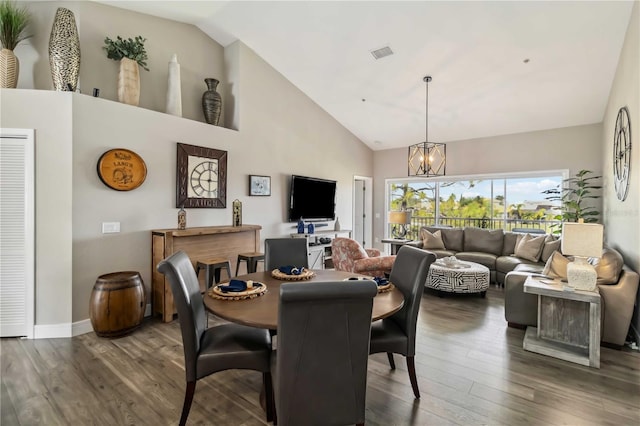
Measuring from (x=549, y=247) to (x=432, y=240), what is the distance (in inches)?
75.6

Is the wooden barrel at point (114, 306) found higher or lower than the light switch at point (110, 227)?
lower

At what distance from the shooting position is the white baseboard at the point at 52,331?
3.15m

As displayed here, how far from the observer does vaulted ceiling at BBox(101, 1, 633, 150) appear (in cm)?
364

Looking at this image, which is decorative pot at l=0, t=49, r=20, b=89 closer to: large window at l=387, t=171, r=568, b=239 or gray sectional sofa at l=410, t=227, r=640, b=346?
gray sectional sofa at l=410, t=227, r=640, b=346

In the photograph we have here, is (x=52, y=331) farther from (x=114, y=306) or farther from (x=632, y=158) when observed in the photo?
(x=632, y=158)

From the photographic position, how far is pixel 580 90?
187 inches

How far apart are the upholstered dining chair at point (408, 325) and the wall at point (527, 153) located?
528cm

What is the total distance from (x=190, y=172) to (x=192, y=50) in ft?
6.37

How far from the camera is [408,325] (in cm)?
215

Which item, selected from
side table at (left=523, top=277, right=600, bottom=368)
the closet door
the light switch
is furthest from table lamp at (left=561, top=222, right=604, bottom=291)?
the closet door

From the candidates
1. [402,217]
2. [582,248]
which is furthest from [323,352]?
[402,217]

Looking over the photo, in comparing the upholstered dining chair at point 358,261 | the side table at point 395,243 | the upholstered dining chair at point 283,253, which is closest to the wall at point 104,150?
the upholstered dining chair at point 358,261

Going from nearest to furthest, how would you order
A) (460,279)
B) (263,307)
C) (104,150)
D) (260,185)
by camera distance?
(263,307), (104,150), (460,279), (260,185)

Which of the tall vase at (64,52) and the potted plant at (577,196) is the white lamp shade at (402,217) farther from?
the tall vase at (64,52)
